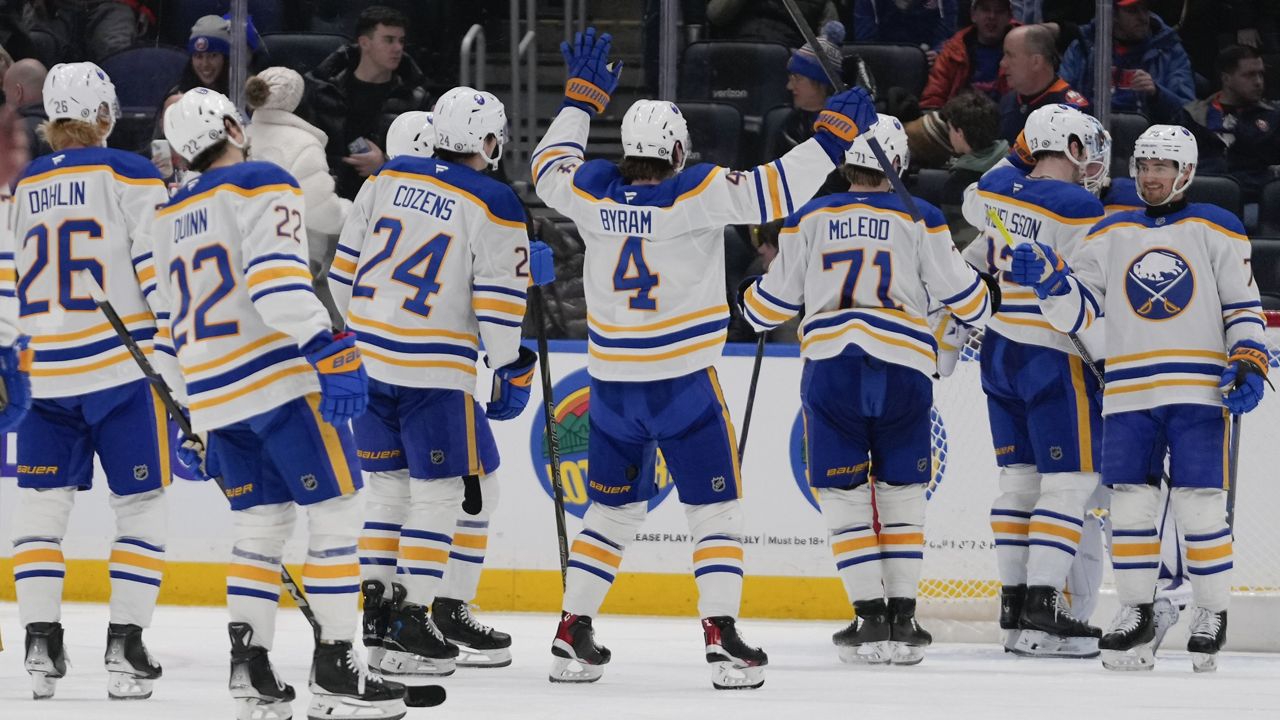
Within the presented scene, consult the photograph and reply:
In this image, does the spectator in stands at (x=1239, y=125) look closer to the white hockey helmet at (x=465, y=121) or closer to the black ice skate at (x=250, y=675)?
the white hockey helmet at (x=465, y=121)

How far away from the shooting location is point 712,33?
24.3ft

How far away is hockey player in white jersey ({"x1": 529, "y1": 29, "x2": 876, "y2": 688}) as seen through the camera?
4.82m

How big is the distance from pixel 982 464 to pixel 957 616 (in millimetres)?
587

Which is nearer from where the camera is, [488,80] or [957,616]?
[957,616]

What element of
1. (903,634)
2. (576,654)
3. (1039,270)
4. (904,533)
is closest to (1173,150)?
(1039,270)

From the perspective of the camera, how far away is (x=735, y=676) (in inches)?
190

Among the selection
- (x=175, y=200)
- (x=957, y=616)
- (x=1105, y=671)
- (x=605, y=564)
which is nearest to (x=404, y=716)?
(x=605, y=564)

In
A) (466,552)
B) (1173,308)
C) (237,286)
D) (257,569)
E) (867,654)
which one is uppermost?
(237,286)

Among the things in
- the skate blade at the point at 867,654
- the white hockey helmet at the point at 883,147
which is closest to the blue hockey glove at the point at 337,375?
the white hockey helmet at the point at 883,147

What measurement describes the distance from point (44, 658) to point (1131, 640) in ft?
9.85

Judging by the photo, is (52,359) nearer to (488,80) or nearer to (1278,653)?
(488,80)

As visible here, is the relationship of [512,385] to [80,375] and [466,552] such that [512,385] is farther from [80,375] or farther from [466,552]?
[80,375]

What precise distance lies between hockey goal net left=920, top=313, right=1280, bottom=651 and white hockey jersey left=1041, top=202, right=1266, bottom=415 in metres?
0.85

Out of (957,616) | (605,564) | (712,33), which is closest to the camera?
(605,564)
